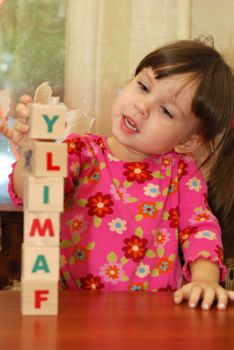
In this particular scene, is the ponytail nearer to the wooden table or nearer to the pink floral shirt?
the pink floral shirt

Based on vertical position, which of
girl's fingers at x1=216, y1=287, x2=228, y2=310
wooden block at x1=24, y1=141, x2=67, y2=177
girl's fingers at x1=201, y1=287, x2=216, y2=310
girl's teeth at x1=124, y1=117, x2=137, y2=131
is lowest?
girl's fingers at x1=216, y1=287, x2=228, y2=310

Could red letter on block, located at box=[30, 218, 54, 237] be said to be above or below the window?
below

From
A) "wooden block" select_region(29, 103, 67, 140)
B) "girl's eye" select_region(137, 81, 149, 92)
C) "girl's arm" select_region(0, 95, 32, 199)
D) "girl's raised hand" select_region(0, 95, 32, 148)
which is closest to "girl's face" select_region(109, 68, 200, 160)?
"girl's eye" select_region(137, 81, 149, 92)

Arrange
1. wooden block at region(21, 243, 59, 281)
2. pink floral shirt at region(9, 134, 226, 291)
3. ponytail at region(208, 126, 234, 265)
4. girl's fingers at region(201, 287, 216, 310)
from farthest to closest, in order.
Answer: ponytail at region(208, 126, 234, 265) → pink floral shirt at region(9, 134, 226, 291) → girl's fingers at region(201, 287, 216, 310) → wooden block at region(21, 243, 59, 281)

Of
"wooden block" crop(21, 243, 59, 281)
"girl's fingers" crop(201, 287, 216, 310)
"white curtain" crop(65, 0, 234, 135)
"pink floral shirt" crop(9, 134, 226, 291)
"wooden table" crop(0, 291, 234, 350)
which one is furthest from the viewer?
"white curtain" crop(65, 0, 234, 135)

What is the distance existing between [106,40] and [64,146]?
1156 mm

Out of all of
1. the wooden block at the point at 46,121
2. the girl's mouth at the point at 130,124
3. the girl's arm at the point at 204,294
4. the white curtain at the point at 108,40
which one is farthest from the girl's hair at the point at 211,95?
the wooden block at the point at 46,121

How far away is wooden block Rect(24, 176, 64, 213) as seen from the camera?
2.53 ft

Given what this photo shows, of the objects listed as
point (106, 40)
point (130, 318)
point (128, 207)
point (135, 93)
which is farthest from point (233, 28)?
point (130, 318)

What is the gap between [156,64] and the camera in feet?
4.41

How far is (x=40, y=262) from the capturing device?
77 centimetres

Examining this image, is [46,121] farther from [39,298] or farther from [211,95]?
[211,95]

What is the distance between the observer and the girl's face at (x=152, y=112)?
1.30 m

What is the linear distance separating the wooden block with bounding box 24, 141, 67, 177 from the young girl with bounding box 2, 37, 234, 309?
47cm
